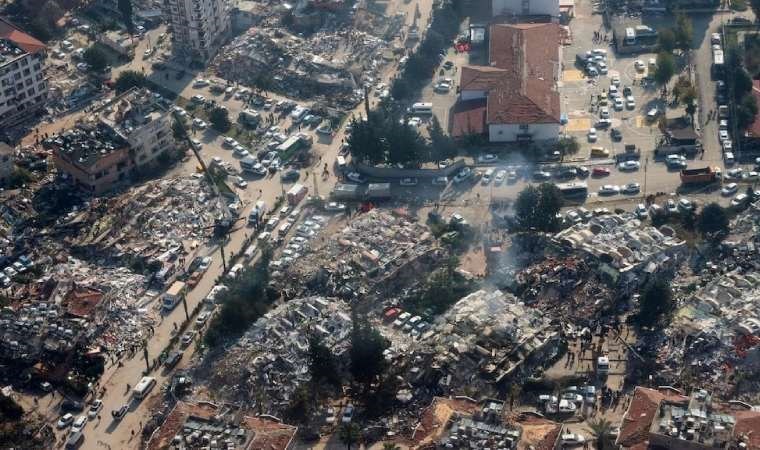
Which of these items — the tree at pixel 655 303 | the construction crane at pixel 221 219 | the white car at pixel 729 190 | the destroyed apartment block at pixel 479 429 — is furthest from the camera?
the white car at pixel 729 190

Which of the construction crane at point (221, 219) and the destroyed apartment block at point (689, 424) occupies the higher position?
the construction crane at point (221, 219)

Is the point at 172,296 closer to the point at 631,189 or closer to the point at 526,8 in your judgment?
the point at 631,189

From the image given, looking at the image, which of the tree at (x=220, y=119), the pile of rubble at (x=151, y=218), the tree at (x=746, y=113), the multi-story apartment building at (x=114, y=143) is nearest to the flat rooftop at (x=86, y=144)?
the multi-story apartment building at (x=114, y=143)

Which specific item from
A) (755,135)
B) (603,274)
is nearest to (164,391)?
(603,274)

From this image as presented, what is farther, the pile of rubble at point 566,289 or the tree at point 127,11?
the tree at point 127,11

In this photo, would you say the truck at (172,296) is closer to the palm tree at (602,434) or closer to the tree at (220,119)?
the tree at (220,119)

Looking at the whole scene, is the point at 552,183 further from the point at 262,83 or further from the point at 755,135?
the point at 262,83
